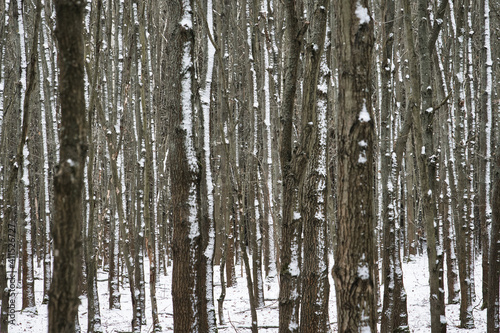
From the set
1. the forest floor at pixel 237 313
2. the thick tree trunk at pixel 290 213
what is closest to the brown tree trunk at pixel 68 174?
the thick tree trunk at pixel 290 213

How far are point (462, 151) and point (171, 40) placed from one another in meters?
7.25

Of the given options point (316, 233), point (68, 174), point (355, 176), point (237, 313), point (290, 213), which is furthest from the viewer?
point (237, 313)

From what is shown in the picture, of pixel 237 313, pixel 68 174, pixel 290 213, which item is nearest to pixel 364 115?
pixel 290 213

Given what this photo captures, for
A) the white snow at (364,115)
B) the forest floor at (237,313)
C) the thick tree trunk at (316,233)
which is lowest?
the forest floor at (237,313)

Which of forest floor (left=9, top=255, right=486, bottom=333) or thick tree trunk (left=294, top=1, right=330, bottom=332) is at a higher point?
thick tree trunk (left=294, top=1, right=330, bottom=332)

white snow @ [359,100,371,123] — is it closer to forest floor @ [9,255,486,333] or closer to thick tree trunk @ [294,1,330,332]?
thick tree trunk @ [294,1,330,332]

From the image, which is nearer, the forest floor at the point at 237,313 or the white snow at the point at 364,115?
the white snow at the point at 364,115

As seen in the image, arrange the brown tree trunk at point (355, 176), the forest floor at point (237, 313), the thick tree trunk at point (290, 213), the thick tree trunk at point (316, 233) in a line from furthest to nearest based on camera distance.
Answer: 1. the forest floor at point (237, 313)
2. the thick tree trunk at point (316, 233)
3. the thick tree trunk at point (290, 213)
4. the brown tree trunk at point (355, 176)

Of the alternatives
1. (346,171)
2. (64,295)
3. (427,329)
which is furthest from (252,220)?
(64,295)

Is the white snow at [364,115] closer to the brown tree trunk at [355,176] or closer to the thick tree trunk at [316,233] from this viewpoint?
the brown tree trunk at [355,176]

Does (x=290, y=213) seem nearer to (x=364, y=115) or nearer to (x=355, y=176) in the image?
(x=355, y=176)

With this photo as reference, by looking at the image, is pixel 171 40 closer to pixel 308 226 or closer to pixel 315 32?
pixel 315 32

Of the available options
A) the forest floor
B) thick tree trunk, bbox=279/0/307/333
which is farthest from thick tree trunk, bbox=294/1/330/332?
the forest floor

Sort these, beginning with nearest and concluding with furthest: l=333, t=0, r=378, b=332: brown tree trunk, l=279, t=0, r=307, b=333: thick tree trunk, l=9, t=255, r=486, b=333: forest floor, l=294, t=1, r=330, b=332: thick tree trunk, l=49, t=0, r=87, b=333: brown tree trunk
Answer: l=49, t=0, r=87, b=333: brown tree trunk
l=333, t=0, r=378, b=332: brown tree trunk
l=279, t=0, r=307, b=333: thick tree trunk
l=294, t=1, r=330, b=332: thick tree trunk
l=9, t=255, r=486, b=333: forest floor
